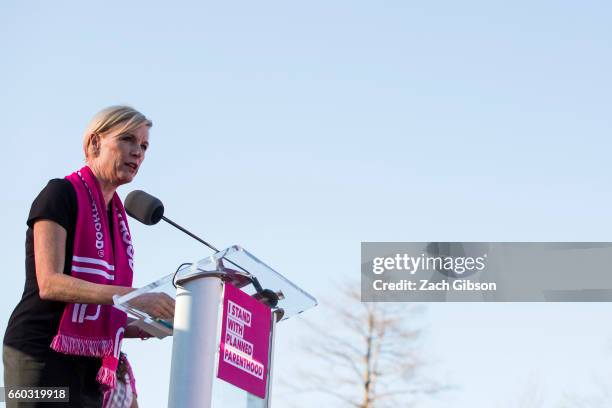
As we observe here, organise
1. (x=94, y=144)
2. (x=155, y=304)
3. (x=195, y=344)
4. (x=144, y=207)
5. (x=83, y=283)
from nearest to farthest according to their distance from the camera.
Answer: (x=195, y=344) → (x=155, y=304) → (x=83, y=283) → (x=144, y=207) → (x=94, y=144)

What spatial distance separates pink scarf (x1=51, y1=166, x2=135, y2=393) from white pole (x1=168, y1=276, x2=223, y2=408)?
1.44 feet

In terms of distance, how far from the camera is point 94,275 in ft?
9.71

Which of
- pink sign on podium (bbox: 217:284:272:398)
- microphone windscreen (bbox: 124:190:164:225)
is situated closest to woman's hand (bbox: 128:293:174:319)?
pink sign on podium (bbox: 217:284:272:398)

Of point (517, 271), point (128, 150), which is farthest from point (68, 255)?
point (517, 271)

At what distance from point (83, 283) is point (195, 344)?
1.44 feet

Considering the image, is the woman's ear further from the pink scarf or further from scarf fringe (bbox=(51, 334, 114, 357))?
scarf fringe (bbox=(51, 334, 114, 357))

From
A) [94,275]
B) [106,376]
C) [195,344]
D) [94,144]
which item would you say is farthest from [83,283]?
[94,144]

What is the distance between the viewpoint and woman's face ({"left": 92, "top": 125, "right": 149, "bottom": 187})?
3139mm

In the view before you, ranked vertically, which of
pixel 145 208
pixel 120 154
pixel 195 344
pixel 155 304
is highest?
pixel 120 154

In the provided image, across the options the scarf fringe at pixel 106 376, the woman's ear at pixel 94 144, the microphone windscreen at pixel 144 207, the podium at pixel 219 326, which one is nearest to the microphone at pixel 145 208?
the microphone windscreen at pixel 144 207

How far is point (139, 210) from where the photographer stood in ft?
10.2

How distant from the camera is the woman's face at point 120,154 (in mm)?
3139

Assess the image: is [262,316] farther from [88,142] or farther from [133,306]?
[88,142]

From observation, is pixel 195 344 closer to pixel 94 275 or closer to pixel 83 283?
pixel 83 283
